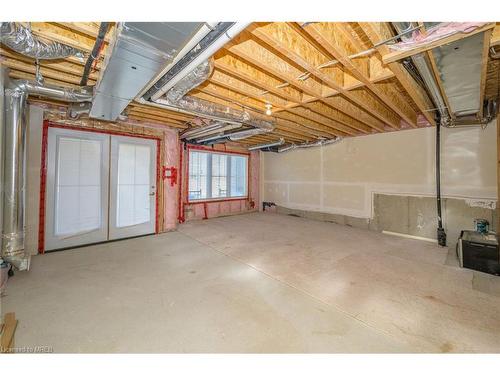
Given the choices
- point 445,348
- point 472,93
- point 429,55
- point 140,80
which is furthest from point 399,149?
point 140,80

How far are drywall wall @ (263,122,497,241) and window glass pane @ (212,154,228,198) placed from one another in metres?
1.56

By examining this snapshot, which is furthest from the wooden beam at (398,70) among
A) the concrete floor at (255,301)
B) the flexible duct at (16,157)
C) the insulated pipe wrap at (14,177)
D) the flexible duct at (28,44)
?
the insulated pipe wrap at (14,177)

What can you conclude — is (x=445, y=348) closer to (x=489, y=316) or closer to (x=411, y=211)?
(x=489, y=316)

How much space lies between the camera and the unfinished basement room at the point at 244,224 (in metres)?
1.47

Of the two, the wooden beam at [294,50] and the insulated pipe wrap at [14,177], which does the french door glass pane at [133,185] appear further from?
the wooden beam at [294,50]

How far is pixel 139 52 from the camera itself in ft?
4.77

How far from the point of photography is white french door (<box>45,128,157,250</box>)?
3244 mm

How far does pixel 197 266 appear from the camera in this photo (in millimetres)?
2678

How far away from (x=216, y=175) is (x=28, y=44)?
16.9ft

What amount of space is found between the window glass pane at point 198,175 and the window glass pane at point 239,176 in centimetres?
110

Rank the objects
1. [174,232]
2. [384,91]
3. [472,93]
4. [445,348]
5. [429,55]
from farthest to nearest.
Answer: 1. [174,232]
2. [384,91]
3. [472,93]
4. [429,55]
5. [445,348]

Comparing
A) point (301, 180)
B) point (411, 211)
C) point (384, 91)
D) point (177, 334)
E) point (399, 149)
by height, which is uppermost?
point (384, 91)

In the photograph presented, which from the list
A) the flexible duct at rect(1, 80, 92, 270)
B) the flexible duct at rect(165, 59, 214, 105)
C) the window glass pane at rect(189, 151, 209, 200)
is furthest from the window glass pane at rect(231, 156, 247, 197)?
the flexible duct at rect(1, 80, 92, 270)

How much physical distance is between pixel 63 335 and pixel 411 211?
5.30 m
